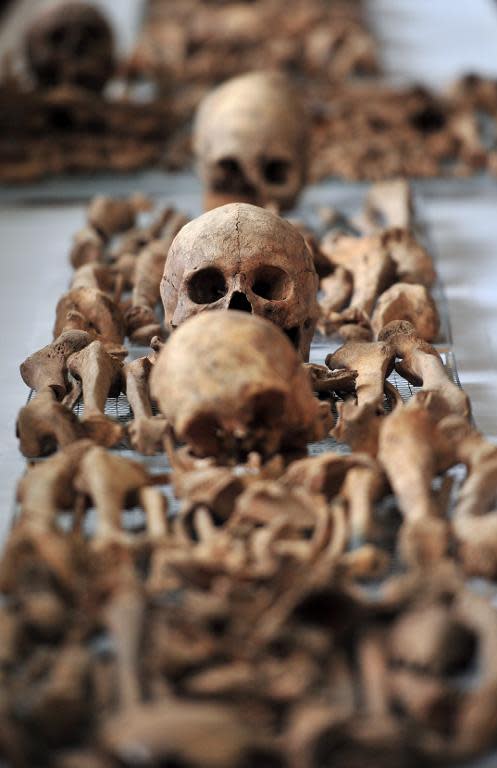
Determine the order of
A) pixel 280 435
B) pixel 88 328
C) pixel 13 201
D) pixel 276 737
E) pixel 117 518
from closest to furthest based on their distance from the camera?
1. pixel 276 737
2. pixel 117 518
3. pixel 280 435
4. pixel 88 328
5. pixel 13 201

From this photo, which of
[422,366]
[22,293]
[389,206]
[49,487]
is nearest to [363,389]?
[422,366]

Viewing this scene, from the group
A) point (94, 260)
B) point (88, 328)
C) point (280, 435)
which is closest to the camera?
point (280, 435)

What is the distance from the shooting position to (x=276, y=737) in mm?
2002

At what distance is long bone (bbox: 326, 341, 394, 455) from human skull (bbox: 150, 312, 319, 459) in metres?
0.11

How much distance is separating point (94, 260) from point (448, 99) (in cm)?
297

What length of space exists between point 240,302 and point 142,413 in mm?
484

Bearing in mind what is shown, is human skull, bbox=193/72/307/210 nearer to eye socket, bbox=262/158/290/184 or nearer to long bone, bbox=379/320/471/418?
eye socket, bbox=262/158/290/184

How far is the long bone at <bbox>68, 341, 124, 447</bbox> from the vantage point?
309 cm

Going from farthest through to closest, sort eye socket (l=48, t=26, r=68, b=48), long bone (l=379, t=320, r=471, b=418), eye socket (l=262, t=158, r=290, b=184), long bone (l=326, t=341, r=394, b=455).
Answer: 1. eye socket (l=48, t=26, r=68, b=48)
2. eye socket (l=262, t=158, r=290, b=184)
3. long bone (l=379, t=320, r=471, b=418)
4. long bone (l=326, t=341, r=394, b=455)

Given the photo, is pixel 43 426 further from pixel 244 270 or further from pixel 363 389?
pixel 363 389

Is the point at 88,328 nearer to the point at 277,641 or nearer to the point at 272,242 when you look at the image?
the point at 272,242

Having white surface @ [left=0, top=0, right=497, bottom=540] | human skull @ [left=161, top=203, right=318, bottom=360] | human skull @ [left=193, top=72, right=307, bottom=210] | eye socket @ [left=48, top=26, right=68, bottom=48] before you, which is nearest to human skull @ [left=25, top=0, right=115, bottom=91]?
eye socket @ [left=48, top=26, right=68, bottom=48]

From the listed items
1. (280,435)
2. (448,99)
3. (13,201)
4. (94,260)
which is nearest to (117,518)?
(280,435)

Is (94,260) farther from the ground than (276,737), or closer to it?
farther from the ground
